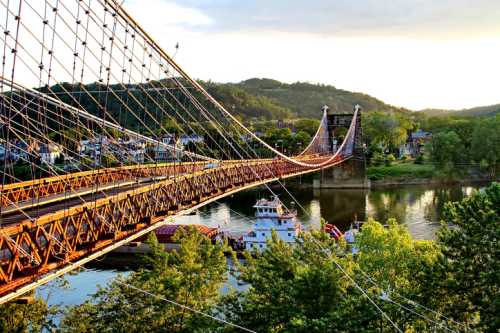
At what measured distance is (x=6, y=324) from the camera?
1303cm

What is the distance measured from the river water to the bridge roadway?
7.79m

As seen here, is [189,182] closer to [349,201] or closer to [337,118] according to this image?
[349,201]

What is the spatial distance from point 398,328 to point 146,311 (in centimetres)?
583

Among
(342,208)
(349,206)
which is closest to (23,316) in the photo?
(342,208)

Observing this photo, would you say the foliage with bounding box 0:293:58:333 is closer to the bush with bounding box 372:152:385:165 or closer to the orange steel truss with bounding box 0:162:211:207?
the orange steel truss with bounding box 0:162:211:207

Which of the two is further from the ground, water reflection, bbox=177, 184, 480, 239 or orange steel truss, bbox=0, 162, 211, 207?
orange steel truss, bbox=0, 162, 211, 207

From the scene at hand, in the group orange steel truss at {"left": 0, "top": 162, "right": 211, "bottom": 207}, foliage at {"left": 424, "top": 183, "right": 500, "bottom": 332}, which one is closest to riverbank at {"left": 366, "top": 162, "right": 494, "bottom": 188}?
orange steel truss at {"left": 0, "top": 162, "right": 211, "bottom": 207}

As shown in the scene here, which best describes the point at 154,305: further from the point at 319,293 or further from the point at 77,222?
the point at 319,293

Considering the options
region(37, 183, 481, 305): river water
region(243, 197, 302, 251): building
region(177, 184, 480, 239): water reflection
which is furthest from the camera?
region(177, 184, 480, 239): water reflection

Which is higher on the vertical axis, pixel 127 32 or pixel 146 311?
pixel 127 32

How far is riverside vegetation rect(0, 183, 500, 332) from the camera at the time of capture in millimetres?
11430

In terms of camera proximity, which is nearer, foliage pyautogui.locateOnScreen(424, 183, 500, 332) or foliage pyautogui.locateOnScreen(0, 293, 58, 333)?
foliage pyautogui.locateOnScreen(424, 183, 500, 332)

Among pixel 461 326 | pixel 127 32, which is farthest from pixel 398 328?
pixel 127 32

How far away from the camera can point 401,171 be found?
61250mm
